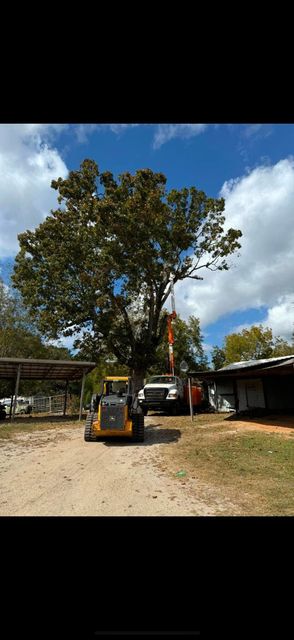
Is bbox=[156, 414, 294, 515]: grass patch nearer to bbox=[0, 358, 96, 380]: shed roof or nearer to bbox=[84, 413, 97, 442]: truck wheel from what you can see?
bbox=[84, 413, 97, 442]: truck wheel

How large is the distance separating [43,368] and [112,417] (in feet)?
31.9

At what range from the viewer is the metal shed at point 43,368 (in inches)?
618

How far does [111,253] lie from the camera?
1942cm

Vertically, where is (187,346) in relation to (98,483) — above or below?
above

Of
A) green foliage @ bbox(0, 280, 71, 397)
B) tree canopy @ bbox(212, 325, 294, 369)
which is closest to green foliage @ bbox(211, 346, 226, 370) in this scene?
tree canopy @ bbox(212, 325, 294, 369)

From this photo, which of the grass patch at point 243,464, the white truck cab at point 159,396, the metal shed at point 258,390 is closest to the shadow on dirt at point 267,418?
the metal shed at point 258,390

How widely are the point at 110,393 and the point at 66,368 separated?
26.3 ft

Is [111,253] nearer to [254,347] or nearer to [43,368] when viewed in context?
[43,368]

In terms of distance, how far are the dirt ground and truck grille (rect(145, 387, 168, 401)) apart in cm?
555

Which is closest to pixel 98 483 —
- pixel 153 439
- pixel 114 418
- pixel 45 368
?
pixel 114 418
